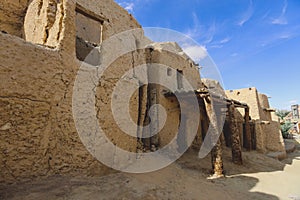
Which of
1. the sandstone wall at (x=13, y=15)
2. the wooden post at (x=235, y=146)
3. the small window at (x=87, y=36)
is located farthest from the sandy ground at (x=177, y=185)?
the sandstone wall at (x=13, y=15)

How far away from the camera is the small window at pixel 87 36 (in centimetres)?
550

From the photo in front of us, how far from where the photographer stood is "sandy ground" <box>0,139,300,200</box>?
2699 mm

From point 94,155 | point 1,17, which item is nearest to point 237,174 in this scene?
point 94,155

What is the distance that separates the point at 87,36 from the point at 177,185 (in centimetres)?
684

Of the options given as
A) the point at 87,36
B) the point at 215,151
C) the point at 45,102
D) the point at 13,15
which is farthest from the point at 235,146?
the point at 13,15

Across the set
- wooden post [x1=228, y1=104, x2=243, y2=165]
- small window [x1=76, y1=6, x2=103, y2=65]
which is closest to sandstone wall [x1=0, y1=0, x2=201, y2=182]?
small window [x1=76, y1=6, x2=103, y2=65]

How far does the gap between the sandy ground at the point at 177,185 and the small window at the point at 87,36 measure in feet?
11.8

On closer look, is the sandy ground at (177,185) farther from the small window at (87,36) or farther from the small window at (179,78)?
the small window at (87,36)

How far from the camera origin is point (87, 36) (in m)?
7.82

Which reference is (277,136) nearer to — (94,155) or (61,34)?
(94,155)

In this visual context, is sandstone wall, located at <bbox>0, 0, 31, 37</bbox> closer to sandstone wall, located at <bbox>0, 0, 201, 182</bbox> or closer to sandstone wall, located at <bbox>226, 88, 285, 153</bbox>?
sandstone wall, located at <bbox>0, 0, 201, 182</bbox>

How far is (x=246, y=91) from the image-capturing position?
12.9 metres

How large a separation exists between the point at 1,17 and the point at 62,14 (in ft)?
10.9

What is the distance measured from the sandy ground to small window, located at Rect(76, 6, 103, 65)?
3.59 m
